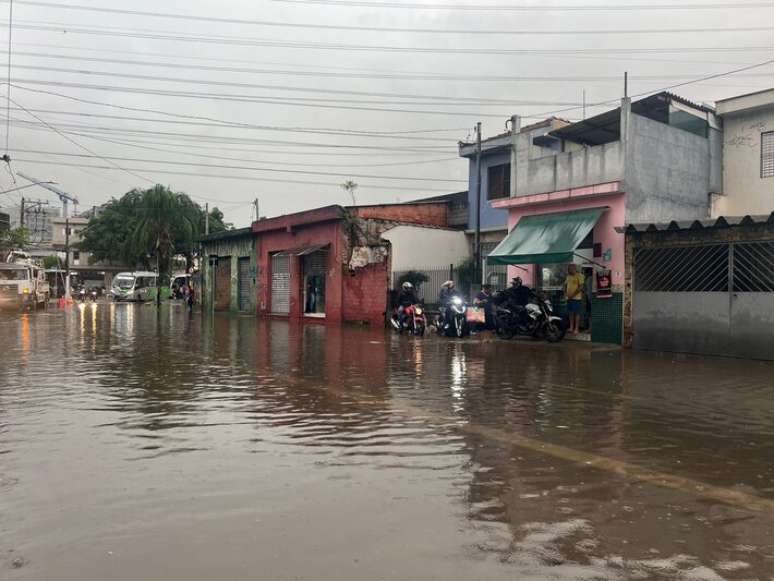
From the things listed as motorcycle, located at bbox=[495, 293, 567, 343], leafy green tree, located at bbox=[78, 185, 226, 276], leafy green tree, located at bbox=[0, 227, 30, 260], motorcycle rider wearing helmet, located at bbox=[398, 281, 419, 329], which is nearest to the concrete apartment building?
motorcycle, located at bbox=[495, 293, 567, 343]

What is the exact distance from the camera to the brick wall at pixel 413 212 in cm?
2843

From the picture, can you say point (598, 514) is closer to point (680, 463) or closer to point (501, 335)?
point (680, 463)

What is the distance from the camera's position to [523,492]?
425 centimetres

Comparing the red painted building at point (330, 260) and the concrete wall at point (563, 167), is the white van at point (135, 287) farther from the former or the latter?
the concrete wall at point (563, 167)

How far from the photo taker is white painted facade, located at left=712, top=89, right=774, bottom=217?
690 inches

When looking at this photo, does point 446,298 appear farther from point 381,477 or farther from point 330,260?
point 381,477

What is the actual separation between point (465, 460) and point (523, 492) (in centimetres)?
83

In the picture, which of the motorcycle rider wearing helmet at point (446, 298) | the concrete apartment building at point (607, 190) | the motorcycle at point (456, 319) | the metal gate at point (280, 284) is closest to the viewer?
the concrete apartment building at point (607, 190)

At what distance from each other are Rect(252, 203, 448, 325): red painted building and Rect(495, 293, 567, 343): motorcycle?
263 inches

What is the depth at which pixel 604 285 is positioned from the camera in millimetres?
15859

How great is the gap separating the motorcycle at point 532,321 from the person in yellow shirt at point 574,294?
13.3 inches

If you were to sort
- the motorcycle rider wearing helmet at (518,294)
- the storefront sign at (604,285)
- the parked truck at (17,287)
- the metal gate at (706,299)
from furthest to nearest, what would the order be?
the parked truck at (17,287) → the motorcycle rider wearing helmet at (518,294) → the storefront sign at (604,285) → the metal gate at (706,299)

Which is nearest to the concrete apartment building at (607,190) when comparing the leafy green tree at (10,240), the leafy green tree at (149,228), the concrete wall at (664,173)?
the concrete wall at (664,173)

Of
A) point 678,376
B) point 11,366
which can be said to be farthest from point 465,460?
point 11,366
